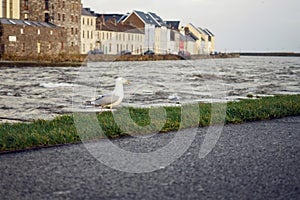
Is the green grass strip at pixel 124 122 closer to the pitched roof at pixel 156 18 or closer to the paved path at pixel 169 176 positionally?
the paved path at pixel 169 176

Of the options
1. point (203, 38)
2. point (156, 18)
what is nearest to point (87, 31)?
point (156, 18)

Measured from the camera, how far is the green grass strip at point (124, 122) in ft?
25.3

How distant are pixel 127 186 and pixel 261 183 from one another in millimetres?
1418

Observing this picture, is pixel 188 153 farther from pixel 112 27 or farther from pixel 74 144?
pixel 112 27

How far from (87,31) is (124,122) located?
3196 inches

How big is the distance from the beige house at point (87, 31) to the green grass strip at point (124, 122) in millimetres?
76990

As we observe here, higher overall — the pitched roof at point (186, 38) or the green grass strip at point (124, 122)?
the pitched roof at point (186, 38)

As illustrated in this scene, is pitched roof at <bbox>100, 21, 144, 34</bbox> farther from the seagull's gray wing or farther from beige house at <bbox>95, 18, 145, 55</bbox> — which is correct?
the seagull's gray wing

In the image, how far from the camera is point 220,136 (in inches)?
336

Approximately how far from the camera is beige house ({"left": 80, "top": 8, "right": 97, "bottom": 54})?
87.5 m

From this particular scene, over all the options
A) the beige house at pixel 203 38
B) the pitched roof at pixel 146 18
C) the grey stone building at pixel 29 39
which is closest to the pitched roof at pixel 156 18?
the pitched roof at pixel 146 18

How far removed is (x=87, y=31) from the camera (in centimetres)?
8894

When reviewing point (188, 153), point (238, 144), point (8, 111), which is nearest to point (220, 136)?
point (238, 144)

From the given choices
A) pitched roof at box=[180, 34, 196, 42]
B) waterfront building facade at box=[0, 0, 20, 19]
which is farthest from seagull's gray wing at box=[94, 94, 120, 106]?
pitched roof at box=[180, 34, 196, 42]
